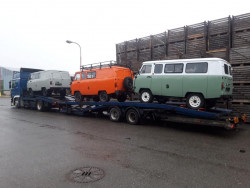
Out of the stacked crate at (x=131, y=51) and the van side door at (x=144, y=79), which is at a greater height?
the stacked crate at (x=131, y=51)

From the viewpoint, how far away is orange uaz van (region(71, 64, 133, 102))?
10.2 metres

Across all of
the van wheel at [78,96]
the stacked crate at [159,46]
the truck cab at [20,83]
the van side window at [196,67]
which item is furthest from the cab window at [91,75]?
the truck cab at [20,83]

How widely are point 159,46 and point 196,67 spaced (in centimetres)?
590

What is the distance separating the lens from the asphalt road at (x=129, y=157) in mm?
3746

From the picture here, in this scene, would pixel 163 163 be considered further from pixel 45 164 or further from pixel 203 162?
pixel 45 164

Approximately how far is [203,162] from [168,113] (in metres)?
3.99

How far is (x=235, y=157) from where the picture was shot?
5043 mm

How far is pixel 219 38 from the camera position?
10.9 meters

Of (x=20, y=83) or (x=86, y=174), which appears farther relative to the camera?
(x=20, y=83)

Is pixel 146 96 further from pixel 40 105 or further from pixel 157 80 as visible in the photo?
pixel 40 105

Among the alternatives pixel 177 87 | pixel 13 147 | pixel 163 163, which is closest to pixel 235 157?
pixel 163 163

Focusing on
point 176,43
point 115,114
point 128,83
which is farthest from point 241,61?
point 115,114

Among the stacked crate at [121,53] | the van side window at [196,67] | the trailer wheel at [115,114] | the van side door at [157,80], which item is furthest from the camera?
the stacked crate at [121,53]

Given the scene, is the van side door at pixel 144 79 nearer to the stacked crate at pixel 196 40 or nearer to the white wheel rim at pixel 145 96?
the white wheel rim at pixel 145 96
